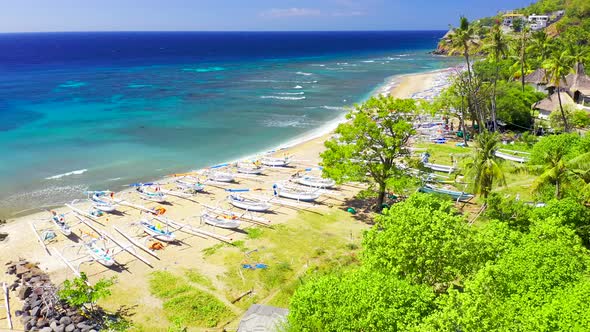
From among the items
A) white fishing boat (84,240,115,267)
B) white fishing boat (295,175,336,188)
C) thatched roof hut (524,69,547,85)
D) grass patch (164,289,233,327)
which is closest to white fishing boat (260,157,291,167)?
white fishing boat (295,175,336,188)

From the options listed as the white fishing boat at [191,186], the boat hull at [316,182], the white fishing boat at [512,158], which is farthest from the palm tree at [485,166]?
the white fishing boat at [191,186]

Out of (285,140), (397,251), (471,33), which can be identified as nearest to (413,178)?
(397,251)

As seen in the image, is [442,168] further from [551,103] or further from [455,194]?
[551,103]

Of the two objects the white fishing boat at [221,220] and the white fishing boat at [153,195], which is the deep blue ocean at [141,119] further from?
the white fishing boat at [221,220]

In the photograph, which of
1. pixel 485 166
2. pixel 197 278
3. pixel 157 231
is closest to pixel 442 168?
pixel 485 166

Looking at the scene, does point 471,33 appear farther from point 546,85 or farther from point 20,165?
point 20,165

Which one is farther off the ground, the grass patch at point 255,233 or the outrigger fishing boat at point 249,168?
the outrigger fishing boat at point 249,168

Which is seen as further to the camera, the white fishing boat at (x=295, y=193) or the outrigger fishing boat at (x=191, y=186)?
the outrigger fishing boat at (x=191, y=186)

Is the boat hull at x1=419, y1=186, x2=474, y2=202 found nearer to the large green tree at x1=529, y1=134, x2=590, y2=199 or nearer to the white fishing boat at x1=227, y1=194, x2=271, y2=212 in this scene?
the large green tree at x1=529, y1=134, x2=590, y2=199
